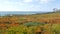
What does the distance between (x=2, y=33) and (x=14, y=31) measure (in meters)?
1.20

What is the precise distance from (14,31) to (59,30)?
4362mm

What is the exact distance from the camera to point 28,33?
1725 centimetres

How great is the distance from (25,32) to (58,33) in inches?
120

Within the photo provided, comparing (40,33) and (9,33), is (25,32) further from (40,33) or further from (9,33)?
(40,33)

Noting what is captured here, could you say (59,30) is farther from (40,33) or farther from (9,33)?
(9,33)

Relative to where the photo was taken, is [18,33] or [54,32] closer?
[18,33]

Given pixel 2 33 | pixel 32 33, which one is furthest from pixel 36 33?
pixel 2 33

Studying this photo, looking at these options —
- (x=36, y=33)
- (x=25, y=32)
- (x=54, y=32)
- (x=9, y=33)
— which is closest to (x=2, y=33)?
(x=9, y=33)

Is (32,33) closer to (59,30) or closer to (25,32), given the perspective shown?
(25,32)

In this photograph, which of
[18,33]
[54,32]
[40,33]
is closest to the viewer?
[18,33]

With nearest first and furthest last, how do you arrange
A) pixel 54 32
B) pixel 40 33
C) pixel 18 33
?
pixel 18 33, pixel 54 32, pixel 40 33

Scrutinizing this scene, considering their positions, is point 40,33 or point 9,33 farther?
point 40,33

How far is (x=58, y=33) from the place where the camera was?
1777 cm

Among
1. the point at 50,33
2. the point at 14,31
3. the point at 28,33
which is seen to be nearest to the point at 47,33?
the point at 50,33
